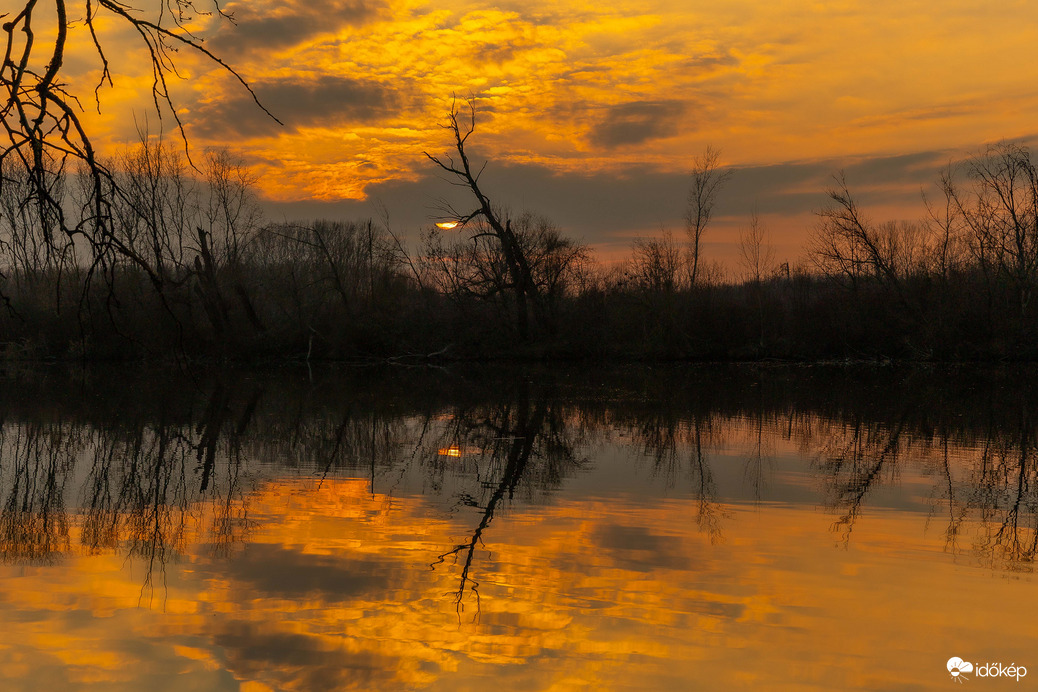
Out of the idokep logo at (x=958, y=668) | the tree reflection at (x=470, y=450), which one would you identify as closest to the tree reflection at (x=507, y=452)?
the tree reflection at (x=470, y=450)

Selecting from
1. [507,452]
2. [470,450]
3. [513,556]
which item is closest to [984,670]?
[513,556]

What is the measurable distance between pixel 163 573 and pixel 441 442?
7582 millimetres

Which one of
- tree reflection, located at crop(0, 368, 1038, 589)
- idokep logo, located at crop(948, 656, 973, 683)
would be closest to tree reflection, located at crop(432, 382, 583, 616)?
tree reflection, located at crop(0, 368, 1038, 589)

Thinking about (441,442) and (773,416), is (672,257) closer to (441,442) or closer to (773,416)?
(773,416)

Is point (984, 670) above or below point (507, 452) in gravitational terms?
below

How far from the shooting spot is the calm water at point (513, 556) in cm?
447

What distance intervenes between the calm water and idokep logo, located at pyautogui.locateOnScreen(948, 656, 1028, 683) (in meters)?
0.06

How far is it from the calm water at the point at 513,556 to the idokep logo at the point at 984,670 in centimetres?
6

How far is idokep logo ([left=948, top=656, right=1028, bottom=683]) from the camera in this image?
4.30 meters

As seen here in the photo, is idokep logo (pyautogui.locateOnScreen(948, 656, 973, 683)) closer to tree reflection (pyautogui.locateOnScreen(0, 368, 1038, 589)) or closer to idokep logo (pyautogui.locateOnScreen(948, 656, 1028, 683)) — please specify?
idokep logo (pyautogui.locateOnScreen(948, 656, 1028, 683))

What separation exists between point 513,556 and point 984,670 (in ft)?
10.5

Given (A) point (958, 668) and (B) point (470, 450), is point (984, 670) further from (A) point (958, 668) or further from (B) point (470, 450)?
(B) point (470, 450)

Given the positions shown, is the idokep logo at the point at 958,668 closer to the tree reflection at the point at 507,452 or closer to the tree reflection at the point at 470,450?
the tree reflection at the point at 470,450

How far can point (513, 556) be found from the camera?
642 centimetres
